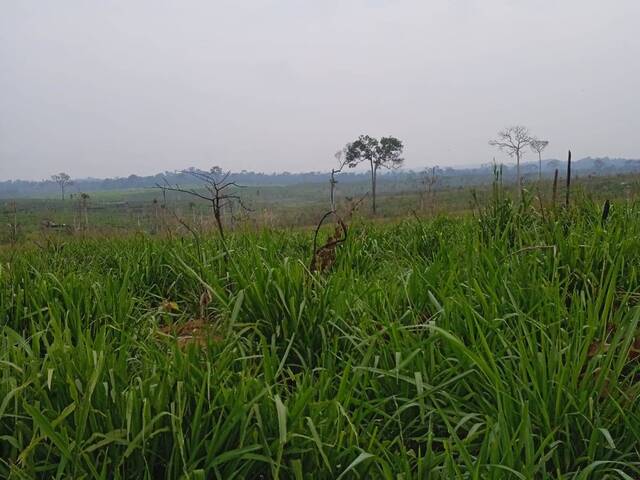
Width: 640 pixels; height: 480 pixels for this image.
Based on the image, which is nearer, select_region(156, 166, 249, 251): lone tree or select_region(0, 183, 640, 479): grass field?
select_region(0, 183, 640, 479): grass field

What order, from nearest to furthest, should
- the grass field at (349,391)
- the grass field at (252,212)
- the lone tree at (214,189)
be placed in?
the grass field at (349,391)
the lone tree at (214,189)
the grass field at (252,212)

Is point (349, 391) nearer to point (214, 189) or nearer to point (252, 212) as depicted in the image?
point (214, 189)

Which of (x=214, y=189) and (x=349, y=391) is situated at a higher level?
(x=214, y=189)

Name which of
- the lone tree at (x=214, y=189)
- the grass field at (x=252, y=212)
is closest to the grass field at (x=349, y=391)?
the lone tree at (x=214, y=189)

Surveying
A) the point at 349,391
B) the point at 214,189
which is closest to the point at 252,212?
the point at 214,189

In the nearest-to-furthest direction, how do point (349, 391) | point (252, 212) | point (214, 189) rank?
point (349, 391)
point (214, 189)
point (252, 212)

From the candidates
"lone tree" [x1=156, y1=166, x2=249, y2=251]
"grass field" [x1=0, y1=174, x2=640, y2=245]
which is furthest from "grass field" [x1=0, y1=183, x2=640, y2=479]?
"grass field" [x1=0, y1=174, x2=640, y2=245]

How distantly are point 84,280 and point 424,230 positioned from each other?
2896mm

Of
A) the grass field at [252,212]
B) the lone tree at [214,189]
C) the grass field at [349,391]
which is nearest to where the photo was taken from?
the grass field at [349,391]

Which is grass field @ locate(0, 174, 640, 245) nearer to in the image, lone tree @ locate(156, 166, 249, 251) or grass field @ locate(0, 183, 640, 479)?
lone tree @ locate(156, 166, 249, 251)

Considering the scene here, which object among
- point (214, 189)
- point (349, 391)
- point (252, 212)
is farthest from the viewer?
point (252, 212)

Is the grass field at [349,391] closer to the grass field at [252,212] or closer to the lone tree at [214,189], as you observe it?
the lone tree at [214,189]

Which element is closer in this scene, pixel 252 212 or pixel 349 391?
pixel 349 391

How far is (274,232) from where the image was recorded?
4762 mm
